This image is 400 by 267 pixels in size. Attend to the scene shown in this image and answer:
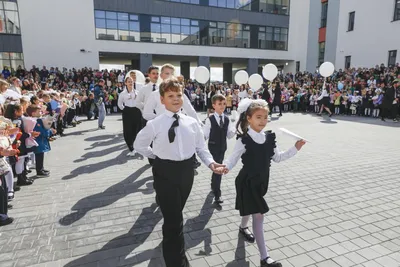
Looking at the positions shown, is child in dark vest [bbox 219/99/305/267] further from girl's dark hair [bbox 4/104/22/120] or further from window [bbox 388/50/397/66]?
window [bbox 388/50/397/66]

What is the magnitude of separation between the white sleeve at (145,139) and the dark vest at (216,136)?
1.62 meters

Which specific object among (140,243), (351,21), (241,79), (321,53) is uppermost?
(351,21)

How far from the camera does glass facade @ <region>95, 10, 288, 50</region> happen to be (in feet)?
84.4

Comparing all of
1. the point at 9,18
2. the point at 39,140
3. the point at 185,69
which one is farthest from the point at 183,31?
the point at 39,140

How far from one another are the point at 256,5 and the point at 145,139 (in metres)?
34.2

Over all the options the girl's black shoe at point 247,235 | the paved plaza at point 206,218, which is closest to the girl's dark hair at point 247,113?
the girl's black shoe at point 247,235

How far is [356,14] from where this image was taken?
24.3 m

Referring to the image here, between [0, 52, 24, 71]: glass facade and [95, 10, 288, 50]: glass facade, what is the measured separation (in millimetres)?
6682

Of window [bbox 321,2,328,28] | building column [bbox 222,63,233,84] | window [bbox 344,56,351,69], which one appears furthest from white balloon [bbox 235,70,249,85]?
building column [bbox 222,63,233,84]

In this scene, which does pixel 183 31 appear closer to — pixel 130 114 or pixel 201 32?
pixel 201 32

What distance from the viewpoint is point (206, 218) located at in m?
3.93

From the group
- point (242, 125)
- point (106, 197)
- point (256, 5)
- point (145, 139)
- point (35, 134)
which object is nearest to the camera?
point (145, 139)

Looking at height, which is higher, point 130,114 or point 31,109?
point 31,109

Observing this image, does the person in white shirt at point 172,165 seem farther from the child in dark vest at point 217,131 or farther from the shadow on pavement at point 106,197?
the shadow on pavement at point 106,197
